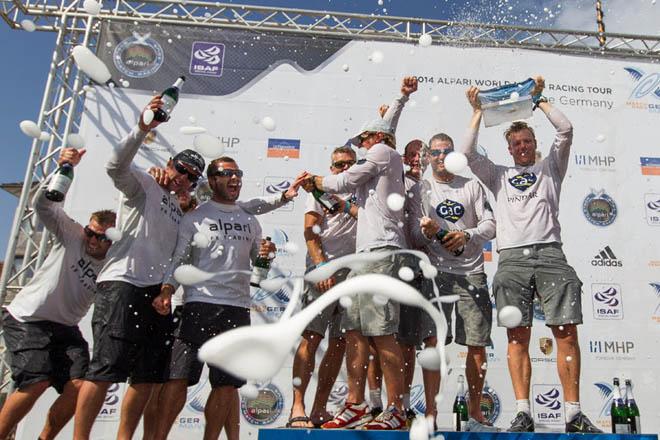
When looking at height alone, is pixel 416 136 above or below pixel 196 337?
above

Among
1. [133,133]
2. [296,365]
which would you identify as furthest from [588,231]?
[133,133]

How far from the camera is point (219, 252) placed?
9.11 ft

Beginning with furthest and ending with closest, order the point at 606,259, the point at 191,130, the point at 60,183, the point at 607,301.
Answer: the point at 191,130 < the point at 606,259 < the point at 607,301 < the point at 60,183

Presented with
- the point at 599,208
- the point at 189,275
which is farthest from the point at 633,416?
the point at 189,275

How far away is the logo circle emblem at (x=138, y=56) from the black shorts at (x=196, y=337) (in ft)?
11.0

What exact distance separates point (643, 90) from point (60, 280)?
5535mm

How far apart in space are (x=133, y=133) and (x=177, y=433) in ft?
9.23

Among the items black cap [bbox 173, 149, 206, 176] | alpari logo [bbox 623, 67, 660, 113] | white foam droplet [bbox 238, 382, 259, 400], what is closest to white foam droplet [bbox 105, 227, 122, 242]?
black cap [bbox 173, 149, 206, 176]

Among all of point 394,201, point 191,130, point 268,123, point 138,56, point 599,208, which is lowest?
point 394,201

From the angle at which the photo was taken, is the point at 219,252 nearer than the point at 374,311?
No

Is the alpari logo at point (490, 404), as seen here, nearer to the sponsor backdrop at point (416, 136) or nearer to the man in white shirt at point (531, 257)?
the sponsor backdrop at point (416, 136)

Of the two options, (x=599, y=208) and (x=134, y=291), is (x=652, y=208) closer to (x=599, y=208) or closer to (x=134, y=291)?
(x=599, y=208)

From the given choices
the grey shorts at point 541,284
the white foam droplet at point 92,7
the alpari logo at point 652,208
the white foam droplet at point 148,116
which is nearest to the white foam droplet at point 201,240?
the white foam droplet at point 148,116

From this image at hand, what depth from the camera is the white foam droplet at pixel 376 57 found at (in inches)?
207
